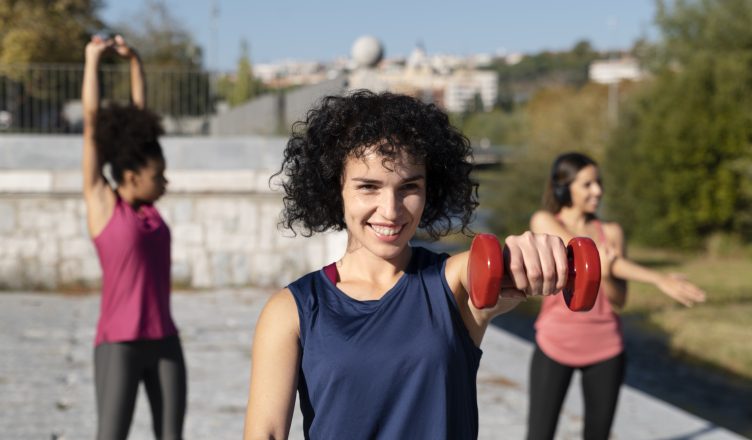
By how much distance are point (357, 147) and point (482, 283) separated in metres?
0.59

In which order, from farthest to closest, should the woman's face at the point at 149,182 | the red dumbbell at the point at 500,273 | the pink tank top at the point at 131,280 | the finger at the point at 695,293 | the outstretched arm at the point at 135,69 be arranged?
the outstretched arm at the point at 135,69, the woman's face at the point at 149,182, the pink tank top at the point at 131,280, the finger at the point at 695,293, the red dumbbell at the point at 500,273

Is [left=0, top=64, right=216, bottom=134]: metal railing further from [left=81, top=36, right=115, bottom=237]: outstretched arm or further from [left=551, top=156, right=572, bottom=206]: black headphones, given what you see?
[left=551, top=156, right=572, bottom=206]: black headphones

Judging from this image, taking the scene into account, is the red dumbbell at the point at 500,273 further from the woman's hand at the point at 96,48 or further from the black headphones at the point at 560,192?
the woman's hand at the point at 96,48

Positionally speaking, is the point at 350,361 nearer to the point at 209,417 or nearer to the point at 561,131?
the point at 209,417

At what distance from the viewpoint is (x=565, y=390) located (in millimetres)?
4746

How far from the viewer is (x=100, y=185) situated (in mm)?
4426

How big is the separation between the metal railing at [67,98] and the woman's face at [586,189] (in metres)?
8.60

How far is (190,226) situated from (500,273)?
10.0 metres

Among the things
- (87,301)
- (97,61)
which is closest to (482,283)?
→ (97,61)

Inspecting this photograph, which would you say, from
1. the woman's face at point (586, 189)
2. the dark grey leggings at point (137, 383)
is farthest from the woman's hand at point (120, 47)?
the woman's face at point (586, 189)

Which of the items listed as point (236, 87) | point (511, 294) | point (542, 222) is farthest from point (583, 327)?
point (236, 87)

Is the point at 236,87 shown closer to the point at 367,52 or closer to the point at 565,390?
the point at 367,52

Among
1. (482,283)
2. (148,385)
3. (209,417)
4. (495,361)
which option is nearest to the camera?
(482,283)

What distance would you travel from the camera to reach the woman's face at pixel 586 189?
477 cm
